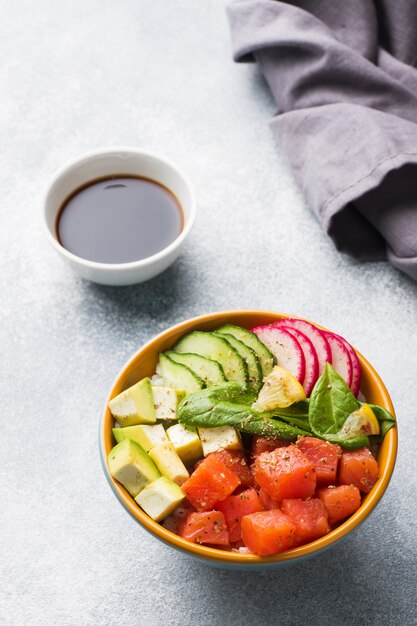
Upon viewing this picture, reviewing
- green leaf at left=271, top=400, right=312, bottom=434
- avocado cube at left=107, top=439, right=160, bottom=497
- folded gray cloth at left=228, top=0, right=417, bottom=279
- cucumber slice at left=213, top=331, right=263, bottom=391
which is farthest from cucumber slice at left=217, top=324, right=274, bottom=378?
folded gray cloth at left=228, top=0, right=417, bottom=279

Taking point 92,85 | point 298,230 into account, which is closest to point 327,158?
point 298,230

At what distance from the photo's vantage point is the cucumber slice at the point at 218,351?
1917 millimetres

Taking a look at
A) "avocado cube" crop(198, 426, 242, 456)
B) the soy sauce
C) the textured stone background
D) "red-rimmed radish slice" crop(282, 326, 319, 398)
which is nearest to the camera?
"avocado cube" crop(198, 426, 242, 456)

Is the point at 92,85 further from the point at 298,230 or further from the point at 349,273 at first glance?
the point at 349,273

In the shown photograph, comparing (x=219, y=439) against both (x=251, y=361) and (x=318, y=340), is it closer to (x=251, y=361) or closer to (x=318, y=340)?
(x=251, y=361)

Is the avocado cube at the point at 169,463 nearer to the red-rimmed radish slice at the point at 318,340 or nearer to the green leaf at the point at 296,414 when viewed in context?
the green leaf at the point at 296,414

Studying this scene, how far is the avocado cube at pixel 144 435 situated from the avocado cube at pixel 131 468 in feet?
0.14

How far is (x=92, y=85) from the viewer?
276cm

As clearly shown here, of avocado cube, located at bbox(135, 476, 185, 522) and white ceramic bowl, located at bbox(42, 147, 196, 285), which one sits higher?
white ceramic bowl, located at bbox(42, 147, 196, 285)

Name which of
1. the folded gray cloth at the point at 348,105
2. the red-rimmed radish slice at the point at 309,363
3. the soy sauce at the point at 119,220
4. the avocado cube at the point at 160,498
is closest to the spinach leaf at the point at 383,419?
the red-rimmed radish slice at the point at 309,363

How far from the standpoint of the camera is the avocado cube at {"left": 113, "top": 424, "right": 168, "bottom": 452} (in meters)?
1.83

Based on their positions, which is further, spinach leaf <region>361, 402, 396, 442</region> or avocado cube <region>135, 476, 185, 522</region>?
spinach leaf <region>361, 402, 396, 442</region>

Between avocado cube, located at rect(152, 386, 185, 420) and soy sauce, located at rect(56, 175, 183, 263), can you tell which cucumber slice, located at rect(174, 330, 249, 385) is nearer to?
avocado cube, located at rect(152, 386, 185, 420)

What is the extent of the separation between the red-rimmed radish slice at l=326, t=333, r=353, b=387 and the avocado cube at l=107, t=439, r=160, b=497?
518mm
